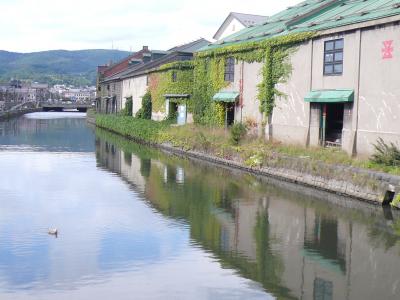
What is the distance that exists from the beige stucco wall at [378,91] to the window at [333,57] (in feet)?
5.19

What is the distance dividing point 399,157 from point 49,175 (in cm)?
1531

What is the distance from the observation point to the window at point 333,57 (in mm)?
23359

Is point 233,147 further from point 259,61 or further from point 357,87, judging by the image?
point 357,87

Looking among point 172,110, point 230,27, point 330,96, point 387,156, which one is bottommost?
point 387,156

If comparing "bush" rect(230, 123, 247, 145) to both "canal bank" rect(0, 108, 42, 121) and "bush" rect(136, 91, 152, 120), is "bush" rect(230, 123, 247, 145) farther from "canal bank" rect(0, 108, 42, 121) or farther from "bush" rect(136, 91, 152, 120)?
"canal bank" rect(0, 108, 42, 121)

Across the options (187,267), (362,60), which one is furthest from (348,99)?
(187,267)

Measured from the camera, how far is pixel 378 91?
21.0 m

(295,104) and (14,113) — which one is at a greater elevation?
(295,104)

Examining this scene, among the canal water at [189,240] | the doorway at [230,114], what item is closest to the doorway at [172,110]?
the doorway at [230,114]

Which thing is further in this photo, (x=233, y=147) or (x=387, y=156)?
(x=233, y=147)

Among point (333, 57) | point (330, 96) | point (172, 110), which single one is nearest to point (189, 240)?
point (330, 96)

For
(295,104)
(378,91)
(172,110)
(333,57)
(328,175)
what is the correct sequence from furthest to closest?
(172,110) < (295,104) < (333,57) < (378,91) < (328,175)

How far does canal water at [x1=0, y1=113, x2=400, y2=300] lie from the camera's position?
10.6 metres

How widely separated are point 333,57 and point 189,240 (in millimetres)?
13009
